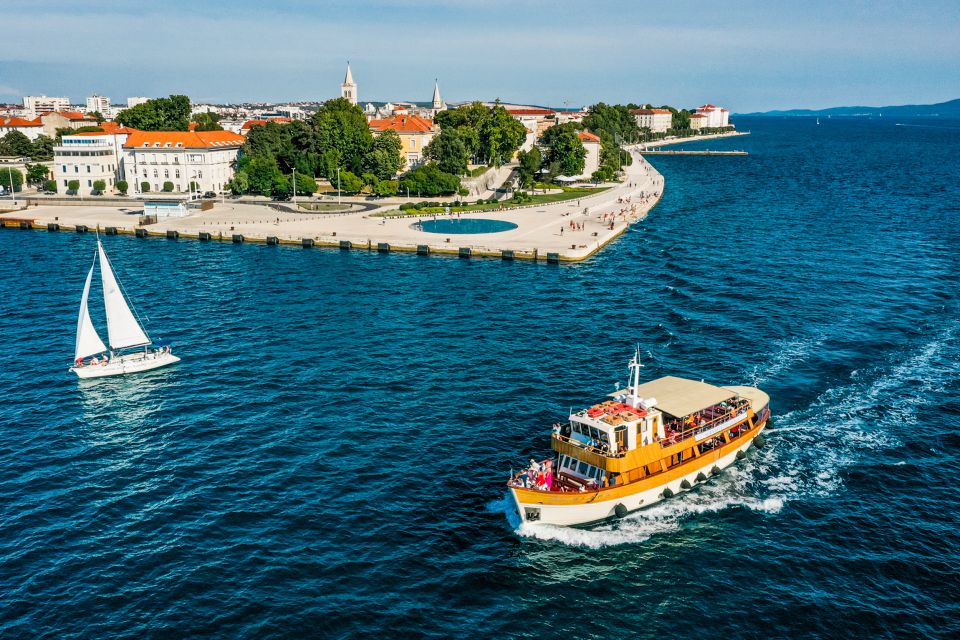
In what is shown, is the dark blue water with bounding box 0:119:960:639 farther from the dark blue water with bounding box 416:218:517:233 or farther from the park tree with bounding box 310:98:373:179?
the park tree with bounding box 310:98:373:179

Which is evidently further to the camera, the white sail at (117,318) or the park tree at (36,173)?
the park tree at (36,173)

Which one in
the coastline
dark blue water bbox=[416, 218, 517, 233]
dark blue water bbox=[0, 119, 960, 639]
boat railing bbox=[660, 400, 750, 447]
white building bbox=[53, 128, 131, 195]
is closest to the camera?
dark blue water bbox=[0, 119, 960, 639]

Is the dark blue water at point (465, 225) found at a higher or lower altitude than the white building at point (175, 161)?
lower

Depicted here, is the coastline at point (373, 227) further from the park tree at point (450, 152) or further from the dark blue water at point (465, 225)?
the park tree at point (450, 152)

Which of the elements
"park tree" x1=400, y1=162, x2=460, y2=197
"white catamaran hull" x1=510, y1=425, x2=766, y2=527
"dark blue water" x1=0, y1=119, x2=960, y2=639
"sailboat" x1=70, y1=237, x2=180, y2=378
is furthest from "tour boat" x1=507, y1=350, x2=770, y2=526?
"park tree" x1=400, y1=162, x2=460, y2=197

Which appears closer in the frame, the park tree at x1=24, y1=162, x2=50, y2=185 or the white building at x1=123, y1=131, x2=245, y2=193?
the white building at x1=123, y1=131, x2=245, y2=193

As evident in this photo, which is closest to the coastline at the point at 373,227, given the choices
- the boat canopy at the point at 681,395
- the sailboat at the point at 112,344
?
the sailboat at the point at 112,344

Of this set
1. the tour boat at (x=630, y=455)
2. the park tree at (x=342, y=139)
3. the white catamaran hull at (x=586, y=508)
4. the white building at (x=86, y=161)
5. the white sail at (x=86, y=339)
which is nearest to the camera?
the white catamaran hull at (x=586, y=508)
